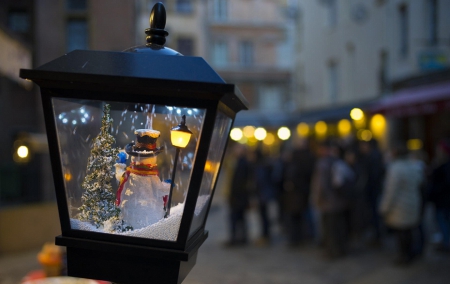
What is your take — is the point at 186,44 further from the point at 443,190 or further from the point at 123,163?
the point at 123,163

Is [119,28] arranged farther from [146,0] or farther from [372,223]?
[146,0]

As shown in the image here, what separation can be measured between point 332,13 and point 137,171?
836 inches

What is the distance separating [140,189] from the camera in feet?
6.39

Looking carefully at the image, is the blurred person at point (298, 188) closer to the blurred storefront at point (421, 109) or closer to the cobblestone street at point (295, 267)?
the cobblestone street at point (295, 267)

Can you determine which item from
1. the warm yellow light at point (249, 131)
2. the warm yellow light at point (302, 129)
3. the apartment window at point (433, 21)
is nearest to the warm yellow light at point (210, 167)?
the apartment window at point (433, 21)

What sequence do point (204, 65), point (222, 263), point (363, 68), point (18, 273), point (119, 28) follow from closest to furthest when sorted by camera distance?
1. point (204, 65)
2. point (18, 273)
3. point (222, 263)
4. point (119, 28)
5. point (363, 68)

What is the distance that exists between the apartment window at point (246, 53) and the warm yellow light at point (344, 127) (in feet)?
58.4

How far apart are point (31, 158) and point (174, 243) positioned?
10.5 m

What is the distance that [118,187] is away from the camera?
1962 millimetres

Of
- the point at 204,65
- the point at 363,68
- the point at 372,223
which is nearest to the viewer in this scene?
the point at 204,65

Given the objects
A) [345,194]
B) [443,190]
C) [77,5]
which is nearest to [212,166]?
[345,194]

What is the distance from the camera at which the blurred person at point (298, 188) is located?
8953mm

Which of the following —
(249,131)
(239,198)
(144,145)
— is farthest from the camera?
(249,131)

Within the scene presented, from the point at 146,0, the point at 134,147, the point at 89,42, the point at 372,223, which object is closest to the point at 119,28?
the point at 89,42
